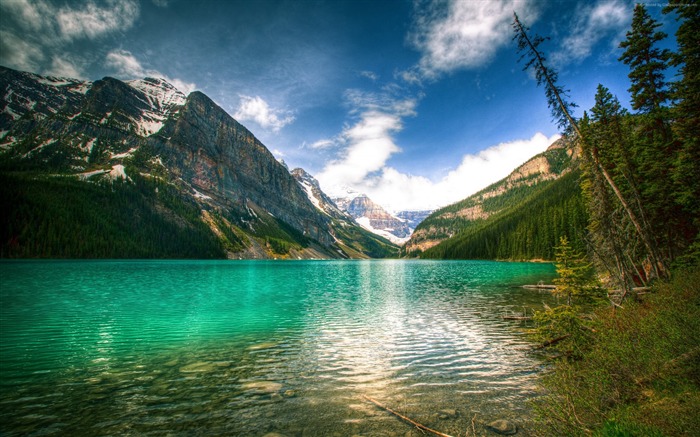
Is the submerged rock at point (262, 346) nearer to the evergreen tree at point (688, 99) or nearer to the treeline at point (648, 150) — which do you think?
the treeline at point (648, 150)

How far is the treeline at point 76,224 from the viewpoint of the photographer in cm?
12275

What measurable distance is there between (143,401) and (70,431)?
82.9 inches

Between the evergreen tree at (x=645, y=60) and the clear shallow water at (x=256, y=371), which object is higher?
the evergreen tree at (x=645, y=60)

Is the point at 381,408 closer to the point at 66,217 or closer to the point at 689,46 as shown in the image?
the point at 689,46

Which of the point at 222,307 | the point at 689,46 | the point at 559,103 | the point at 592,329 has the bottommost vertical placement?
the point at 222,307

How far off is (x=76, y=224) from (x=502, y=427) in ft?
613

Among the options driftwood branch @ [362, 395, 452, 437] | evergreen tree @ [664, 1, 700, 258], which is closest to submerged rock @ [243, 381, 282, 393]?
driftwood branch @ [362, 395, 452, 437]

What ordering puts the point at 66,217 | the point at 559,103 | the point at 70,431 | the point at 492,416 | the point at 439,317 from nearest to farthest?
the point at 70,431, the point at 492,416, the point at 559,103, the point at 439,317, the point at 66,217

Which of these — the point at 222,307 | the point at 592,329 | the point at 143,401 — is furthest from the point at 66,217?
the point at 592,329

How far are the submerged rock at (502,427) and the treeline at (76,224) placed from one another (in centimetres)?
16880

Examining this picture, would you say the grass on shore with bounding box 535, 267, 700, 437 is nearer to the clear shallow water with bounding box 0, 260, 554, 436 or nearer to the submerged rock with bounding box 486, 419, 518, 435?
the submerged rock with bounding box 486, 419, 518, 435

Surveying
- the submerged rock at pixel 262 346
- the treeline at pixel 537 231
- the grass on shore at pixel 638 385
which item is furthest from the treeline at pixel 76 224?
the treeline at pixel 537 231

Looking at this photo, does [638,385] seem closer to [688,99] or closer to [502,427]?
[502,427]

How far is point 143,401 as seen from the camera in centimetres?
1022
